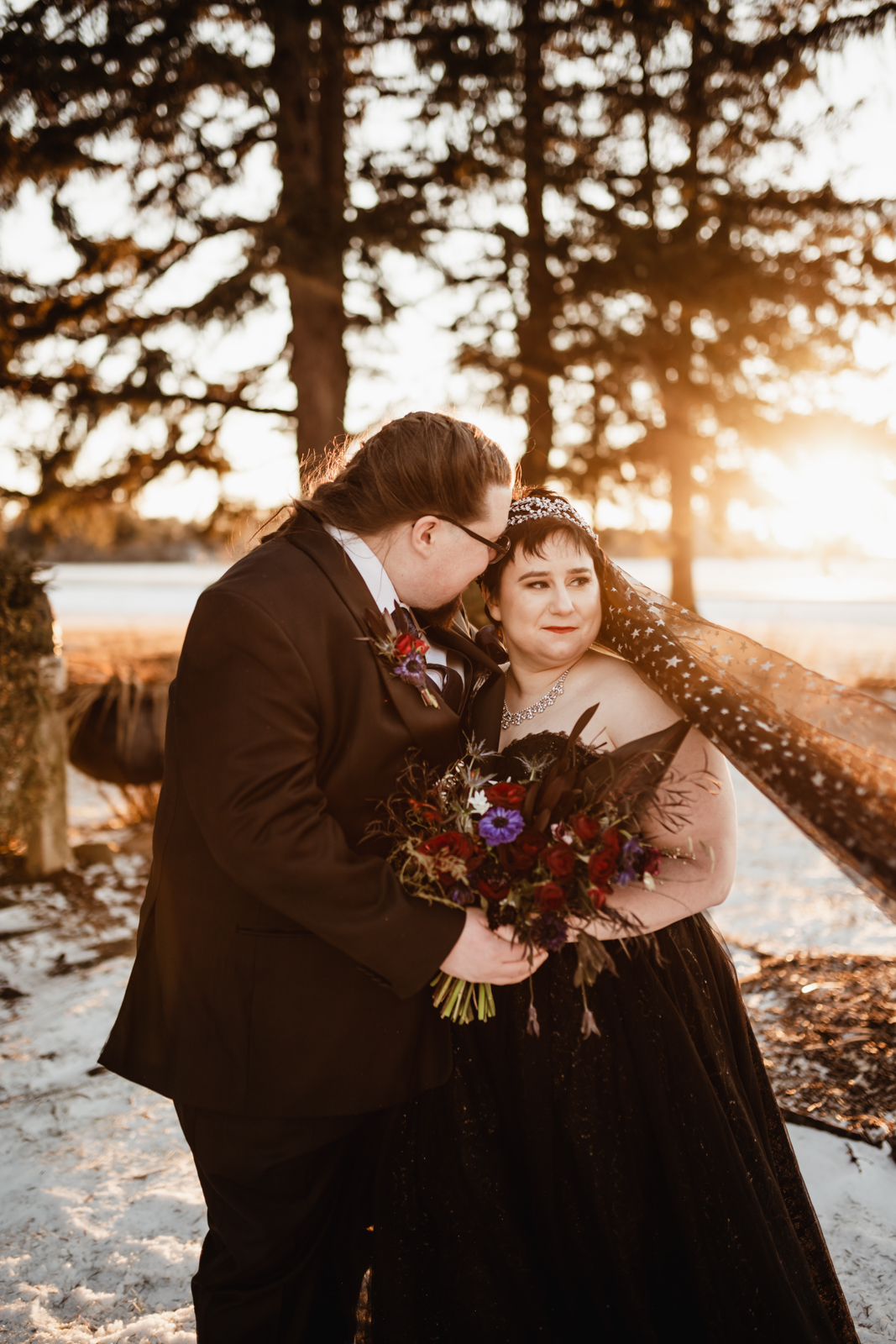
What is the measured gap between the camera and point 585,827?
5.99 ft

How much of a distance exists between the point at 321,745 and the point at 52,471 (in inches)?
340

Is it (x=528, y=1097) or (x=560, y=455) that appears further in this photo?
(x=560, y=455)

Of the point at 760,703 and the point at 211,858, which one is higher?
the point at 760,703

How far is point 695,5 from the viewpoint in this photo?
657 centimetres

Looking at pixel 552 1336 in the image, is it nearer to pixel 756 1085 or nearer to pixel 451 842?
pixel 756 1085

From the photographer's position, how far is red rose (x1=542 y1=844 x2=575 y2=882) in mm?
1774

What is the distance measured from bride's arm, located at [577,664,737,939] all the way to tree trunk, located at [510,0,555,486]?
6.48 metres

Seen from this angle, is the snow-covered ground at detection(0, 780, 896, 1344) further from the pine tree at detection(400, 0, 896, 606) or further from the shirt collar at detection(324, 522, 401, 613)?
the pine tree at detection(400, 0, 896, 606)

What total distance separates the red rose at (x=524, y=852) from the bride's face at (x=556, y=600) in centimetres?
72

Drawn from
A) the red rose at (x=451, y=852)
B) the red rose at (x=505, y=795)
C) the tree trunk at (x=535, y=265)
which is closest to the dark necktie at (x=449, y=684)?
the red rose at (x=505, y=795)

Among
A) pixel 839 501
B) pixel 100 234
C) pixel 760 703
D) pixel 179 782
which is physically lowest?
pixel 179 782

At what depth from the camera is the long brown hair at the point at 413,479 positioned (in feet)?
7.04

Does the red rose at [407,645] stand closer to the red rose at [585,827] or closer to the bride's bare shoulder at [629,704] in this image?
the red rose at [585,827]

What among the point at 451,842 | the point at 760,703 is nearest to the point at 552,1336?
the point at 451,842
